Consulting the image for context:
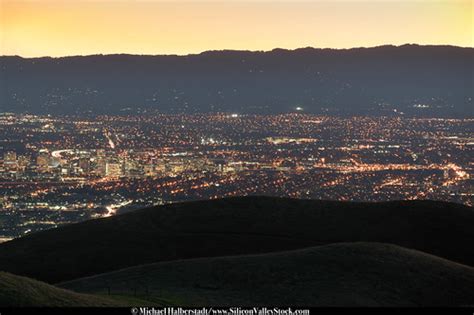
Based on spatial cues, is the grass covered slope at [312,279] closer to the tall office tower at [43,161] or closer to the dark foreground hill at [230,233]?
the dark foreground hill at [230,233]

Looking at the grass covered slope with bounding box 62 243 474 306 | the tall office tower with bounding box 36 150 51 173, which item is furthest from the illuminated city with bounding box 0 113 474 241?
the grass covered slope with bounding box 62 243 474 306

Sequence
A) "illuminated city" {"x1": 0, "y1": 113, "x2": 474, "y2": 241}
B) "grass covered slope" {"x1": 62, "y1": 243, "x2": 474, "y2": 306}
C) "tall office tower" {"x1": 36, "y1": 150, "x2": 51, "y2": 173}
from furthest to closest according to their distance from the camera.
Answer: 1. "tall office tower" {"x1": 36, "y1": 150, "x2": 51, "y2": 173}
2. "illuminated city" {"x1": 0, "y1": 113, "x2": 474, "y2": 241}
3. "grass covered slope" {"x1": 62, "y1": 243, "x2": 474, "y2": 306}

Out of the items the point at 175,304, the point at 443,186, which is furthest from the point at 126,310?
the point at 443,186

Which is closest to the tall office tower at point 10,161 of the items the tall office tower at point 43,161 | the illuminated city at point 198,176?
the illuminated city at point 198,176

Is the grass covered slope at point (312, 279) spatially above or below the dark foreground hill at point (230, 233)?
above

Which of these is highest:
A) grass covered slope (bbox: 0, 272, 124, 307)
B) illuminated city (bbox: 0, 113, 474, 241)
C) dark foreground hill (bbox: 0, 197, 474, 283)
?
grass covered slope (bbox: 0, 272, 124, 307)

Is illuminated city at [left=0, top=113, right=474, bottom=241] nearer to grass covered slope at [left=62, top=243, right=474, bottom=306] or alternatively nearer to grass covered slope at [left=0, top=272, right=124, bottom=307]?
grass covered slope at [left=62, top=243, right=474, bottom=306]

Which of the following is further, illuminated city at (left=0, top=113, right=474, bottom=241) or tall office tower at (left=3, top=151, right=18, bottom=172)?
tall office tower at (left=3, top=151, right=18, bottom=172)
